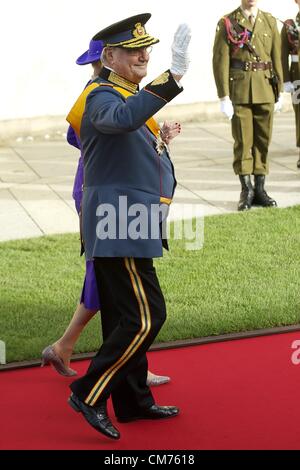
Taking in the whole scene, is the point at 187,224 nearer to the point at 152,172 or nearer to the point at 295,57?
the point at 295,57

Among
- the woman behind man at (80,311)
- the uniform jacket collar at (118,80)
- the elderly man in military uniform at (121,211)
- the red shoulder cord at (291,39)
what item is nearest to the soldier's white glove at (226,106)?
the red shoulder cord at (291,39)

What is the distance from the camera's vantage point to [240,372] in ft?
20.5

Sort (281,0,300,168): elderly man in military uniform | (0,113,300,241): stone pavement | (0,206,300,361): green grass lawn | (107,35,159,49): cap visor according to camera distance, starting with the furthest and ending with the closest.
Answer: (281,0,300,168): elderly man in military uniform → (0,113,300,241): stone pavement → (0,206,300,361): green grass lawn → (107,35,159,49): cap visor

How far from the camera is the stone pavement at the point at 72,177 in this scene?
10.1 meters

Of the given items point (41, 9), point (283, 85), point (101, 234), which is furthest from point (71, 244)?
point (41, 9)

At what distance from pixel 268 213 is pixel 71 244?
6.14ft

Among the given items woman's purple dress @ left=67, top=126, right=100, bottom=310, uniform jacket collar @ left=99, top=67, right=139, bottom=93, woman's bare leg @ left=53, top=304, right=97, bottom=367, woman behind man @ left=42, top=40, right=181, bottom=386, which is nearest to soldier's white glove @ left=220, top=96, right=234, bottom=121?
woman behind man @ left=42, top=40, right=181, bottom=386

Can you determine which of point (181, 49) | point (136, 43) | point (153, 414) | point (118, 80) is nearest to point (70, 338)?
point (153, 414)

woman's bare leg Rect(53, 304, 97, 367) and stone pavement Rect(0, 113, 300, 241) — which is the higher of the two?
woman's bare leg Rect(53, 304, 97, 367)

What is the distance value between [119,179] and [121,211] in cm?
15

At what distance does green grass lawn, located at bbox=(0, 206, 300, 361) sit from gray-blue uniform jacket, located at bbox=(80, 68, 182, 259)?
1497 mm

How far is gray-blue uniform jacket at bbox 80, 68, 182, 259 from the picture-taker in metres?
5.20

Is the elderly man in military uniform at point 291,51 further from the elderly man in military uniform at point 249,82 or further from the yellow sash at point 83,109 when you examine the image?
the yellow sash at point 83,109

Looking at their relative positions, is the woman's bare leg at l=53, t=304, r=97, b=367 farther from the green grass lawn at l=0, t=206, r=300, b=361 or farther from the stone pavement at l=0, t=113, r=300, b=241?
the stone pavement at l=0, t=113, r=300, b=241
